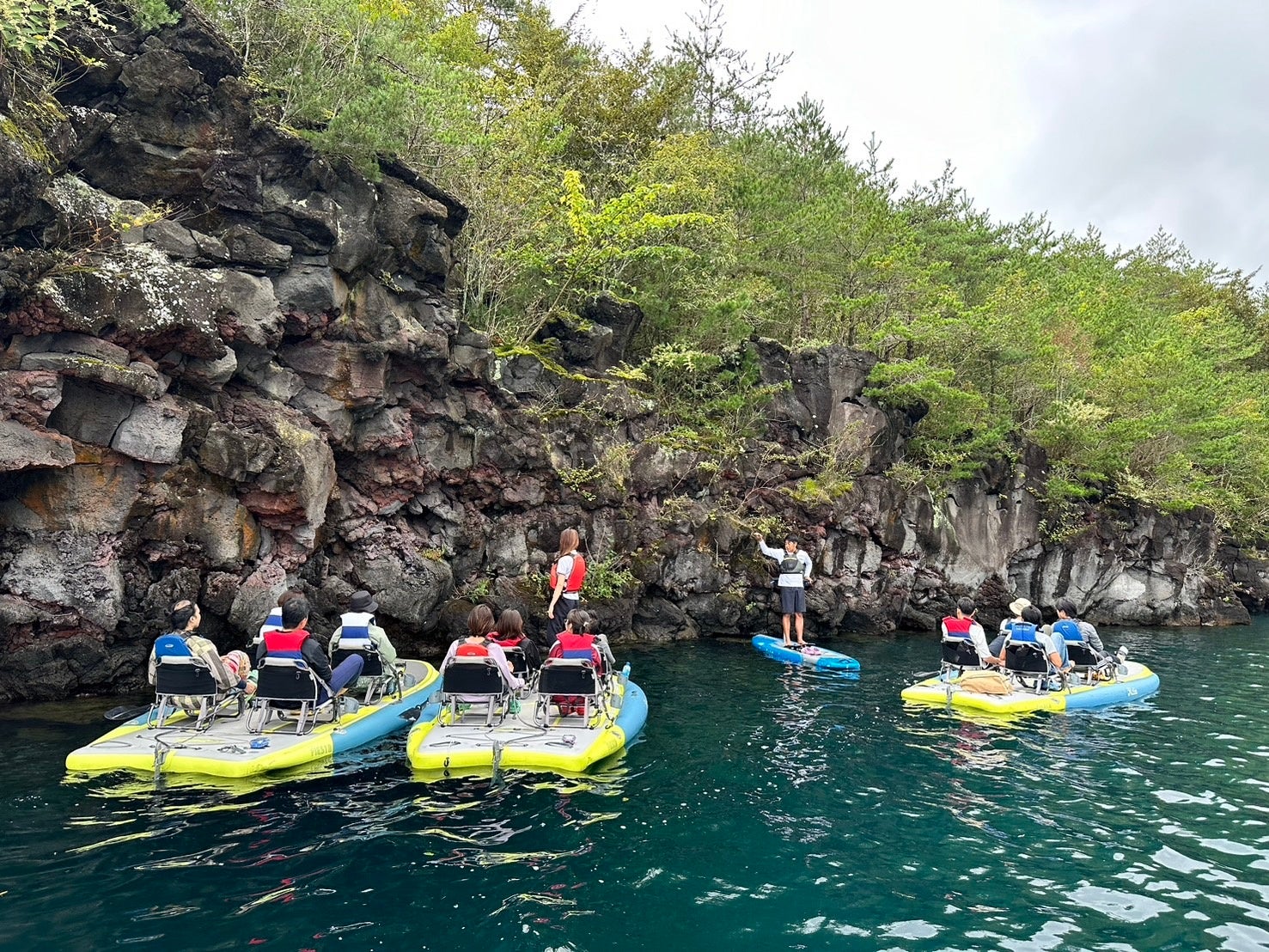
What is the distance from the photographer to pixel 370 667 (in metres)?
11.9

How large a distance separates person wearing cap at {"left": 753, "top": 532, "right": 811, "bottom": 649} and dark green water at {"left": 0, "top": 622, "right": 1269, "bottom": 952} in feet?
25.2

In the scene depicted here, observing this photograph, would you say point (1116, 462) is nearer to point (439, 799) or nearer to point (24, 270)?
point (439, 799)

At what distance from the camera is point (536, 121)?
2244 cm

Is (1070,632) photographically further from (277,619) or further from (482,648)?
(277,619)

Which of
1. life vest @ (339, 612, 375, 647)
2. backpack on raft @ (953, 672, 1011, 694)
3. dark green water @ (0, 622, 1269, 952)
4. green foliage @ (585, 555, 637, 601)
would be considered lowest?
dark green water @ (0, 622, 1269, 952)

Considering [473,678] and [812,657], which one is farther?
[812,657]

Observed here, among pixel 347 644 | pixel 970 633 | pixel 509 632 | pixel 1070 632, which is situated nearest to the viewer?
pixel 509 632

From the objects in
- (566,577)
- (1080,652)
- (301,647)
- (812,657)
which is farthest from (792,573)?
(301,647)

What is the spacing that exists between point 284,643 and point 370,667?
6.71 ft

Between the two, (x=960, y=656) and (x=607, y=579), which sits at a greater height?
(x=607, y=579)

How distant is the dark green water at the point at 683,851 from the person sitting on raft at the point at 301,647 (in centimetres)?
112

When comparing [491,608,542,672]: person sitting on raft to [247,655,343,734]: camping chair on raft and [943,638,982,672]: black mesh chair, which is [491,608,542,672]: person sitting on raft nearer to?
[247,655,343,734]: camping chair on raft

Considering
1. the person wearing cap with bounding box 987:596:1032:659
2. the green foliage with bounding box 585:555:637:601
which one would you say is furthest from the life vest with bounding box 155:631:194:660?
the person wearing cap with bounding box 987:596:1032:659

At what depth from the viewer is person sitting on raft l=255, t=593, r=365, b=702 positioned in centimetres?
998
